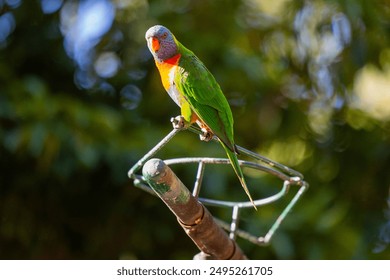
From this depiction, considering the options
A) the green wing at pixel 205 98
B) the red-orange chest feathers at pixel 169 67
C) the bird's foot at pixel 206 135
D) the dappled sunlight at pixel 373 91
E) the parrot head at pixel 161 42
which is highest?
the parrot head at pixel 161 42

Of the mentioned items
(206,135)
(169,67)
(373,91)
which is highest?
(169,67)

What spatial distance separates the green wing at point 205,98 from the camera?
5.22 feet

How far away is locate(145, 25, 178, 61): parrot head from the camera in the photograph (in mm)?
1497

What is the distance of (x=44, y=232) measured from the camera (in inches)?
137

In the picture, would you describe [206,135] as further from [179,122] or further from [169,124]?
[169,124]

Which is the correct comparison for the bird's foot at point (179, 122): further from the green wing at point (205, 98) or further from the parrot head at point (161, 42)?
the parrot head at point (161, 42)

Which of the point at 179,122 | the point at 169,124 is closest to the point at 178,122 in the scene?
the point at 179,122

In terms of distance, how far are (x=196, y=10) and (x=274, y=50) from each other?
593 millimetres

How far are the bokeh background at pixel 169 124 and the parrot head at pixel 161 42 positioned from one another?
141 cm

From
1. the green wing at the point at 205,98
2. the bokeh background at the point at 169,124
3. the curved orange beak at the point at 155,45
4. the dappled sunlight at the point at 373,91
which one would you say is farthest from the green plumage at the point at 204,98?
the dappled sunlight at the point at 373,91

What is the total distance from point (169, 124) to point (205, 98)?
1.87 meters

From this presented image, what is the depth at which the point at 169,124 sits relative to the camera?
11.4ft

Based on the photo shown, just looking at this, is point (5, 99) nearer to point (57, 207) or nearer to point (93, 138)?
point (93, 138)
